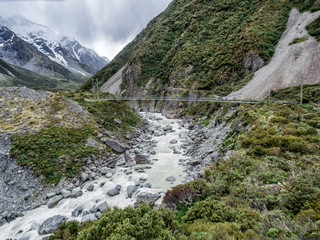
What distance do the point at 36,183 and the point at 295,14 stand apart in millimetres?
70188

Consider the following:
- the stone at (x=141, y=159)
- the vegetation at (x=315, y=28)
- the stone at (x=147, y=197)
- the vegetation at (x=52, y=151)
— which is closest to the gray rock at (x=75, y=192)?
the vegetation at (x=52, y=151)

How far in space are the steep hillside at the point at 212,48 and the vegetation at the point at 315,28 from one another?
668 cm

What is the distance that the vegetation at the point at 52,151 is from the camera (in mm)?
16031

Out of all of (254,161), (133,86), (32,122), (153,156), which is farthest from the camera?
(133,86)

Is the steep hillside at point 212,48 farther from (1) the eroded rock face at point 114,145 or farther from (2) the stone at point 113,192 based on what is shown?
(2) the stone at point 113,192

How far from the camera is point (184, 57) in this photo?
2506 inches

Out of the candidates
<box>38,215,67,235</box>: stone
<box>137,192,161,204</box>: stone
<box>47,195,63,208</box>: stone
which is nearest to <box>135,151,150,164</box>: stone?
<box>137,192,161,204</box>: stone

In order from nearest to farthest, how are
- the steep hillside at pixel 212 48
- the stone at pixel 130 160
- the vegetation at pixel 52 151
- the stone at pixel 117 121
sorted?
the vegetation at pixel 52 151
the stone at pixel 130 160
the stone at pixel 117 121
the steep hillside at pixel 212 48

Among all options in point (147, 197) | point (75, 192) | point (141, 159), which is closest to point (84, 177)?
point (75, 192)

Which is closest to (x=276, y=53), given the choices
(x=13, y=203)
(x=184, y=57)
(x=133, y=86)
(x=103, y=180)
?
(x=184, y=57)

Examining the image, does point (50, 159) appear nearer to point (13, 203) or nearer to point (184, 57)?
point (13, 203)

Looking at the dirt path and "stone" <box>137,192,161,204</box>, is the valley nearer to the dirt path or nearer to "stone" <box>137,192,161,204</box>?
"stone" <box>137,192,161,204</box>

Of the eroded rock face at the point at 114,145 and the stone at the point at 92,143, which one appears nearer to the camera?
the stone at the point at 92,143

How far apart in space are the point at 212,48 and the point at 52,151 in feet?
193
